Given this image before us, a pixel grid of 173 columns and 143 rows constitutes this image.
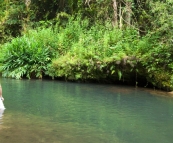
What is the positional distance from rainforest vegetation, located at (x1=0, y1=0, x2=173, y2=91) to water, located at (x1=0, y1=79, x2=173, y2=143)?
176cm

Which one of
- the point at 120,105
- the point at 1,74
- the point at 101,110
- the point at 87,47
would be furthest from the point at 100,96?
the point at 1,74

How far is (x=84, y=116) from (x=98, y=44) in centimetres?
782

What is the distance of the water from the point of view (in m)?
6.55

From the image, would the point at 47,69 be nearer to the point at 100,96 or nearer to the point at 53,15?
the point at 100,96

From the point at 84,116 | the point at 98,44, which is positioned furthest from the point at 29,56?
the point at 84,116

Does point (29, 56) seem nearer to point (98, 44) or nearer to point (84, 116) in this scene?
point (98, 44)

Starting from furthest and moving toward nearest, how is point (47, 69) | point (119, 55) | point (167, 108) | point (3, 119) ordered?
point (47, 69) < point (119, 55) < point (167, 108) < point (3, 119)

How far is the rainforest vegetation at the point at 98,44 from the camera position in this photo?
1393 centimetres

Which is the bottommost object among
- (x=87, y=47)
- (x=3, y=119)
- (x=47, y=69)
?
(x=3, y=119)

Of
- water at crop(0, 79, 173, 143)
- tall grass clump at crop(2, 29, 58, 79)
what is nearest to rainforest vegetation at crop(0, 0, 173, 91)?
tall grass clump at crop(2, 29, 58, 79)

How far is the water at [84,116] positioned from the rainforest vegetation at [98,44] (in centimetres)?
176

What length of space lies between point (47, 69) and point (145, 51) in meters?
5.09

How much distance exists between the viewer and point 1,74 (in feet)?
57.1

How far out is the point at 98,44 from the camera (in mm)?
15797
